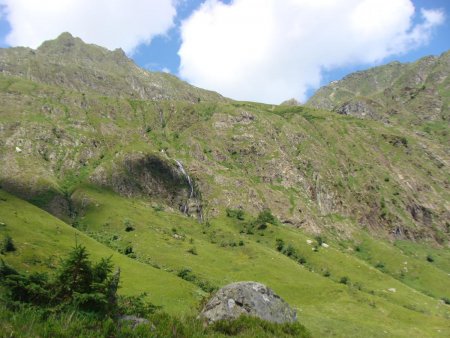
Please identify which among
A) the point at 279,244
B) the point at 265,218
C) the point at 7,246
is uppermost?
the point at 265,218

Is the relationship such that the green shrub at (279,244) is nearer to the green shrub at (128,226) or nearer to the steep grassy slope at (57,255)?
the green shrub at (128,226)

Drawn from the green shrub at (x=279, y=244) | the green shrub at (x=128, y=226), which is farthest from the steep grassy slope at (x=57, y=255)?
the green shrub at (x=279, y=244)

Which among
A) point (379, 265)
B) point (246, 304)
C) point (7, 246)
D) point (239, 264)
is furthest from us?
point (379, 265)

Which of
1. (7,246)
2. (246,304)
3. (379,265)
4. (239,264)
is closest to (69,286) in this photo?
(246,304)

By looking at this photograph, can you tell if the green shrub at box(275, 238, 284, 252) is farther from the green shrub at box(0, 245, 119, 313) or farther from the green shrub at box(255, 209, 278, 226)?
the green shrub at box(0, 245, 119, 313)

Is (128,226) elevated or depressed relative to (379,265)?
depressed

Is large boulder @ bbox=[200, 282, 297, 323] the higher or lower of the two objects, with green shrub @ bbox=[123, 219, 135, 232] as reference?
higher

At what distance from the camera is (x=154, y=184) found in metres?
191

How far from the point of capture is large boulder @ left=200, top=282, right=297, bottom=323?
3281 cm

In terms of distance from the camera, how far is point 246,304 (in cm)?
3525

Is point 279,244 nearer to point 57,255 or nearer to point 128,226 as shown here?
point 128,226

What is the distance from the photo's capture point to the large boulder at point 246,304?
32.8m

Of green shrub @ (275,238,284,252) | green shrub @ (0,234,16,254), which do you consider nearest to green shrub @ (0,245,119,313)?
green shrub @ (0,234,16,254)

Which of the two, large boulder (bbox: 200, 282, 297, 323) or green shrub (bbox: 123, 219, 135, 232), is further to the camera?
green shrub (bbox: 123, 219, 135, 232)
